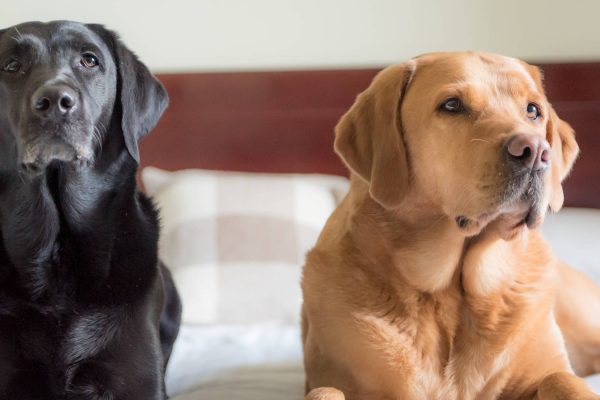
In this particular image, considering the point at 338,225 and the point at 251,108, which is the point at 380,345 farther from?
the point at 251,108

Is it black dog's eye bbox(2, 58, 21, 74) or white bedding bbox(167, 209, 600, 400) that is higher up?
black dog's eye bbox(2, 58, 21, 74)

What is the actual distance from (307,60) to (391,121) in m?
1.54

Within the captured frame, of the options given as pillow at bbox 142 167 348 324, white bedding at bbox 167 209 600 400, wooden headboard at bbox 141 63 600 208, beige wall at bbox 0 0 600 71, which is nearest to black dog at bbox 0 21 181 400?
white bedding at bbox 167 209 600 400

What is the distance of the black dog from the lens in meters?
1.30

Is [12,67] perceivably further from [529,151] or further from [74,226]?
[529,151]

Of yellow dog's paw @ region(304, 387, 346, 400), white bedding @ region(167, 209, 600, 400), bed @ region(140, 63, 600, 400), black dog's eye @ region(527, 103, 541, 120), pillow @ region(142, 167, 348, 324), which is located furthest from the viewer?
pillow @ region(142, 167, 348, 324)

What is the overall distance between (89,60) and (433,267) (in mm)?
819

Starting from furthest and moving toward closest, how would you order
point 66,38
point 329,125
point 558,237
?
point 329,125, point 558,237, point 66,38

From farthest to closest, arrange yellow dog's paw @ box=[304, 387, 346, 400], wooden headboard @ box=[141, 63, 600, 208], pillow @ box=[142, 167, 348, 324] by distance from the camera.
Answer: wooden headboard @ box=[141, 63, 600, 208]
pillow @ box=[142, 167, 348, 324]
yellow dog's paw @ box=[304, 387, 346, 400]

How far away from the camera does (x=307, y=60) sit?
2824 mm

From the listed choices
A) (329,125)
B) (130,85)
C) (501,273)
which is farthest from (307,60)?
(501,273)

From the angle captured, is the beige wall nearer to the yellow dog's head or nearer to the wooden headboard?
the wooden headboard

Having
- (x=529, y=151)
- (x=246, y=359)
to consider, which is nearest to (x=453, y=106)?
(x=529, y=151)

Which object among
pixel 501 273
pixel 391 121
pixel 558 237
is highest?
pixel 391 121
